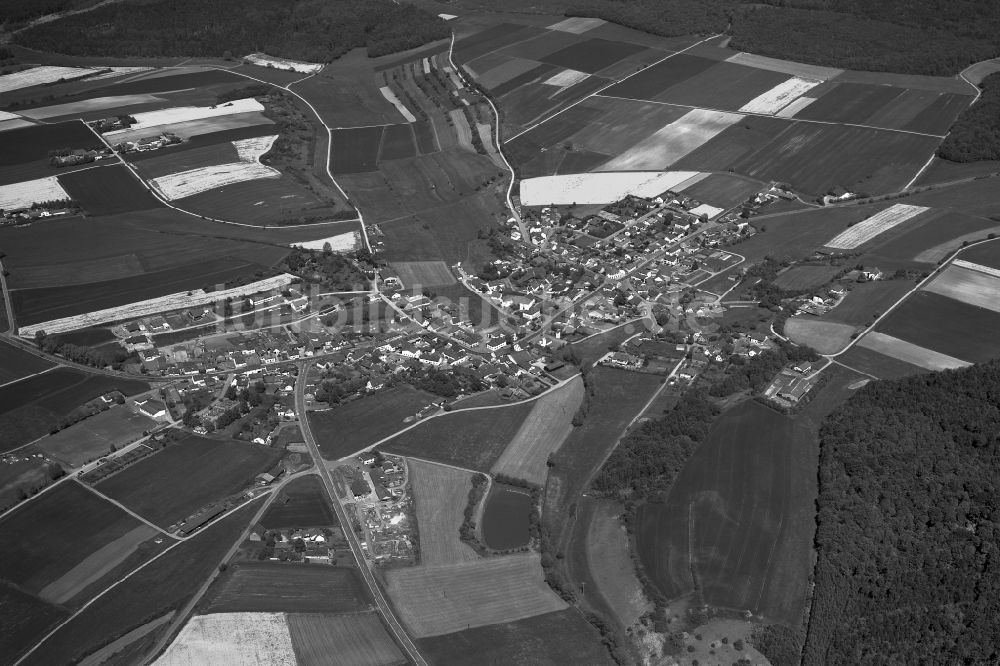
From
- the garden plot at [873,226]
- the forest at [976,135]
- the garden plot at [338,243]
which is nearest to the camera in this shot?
the garden plot at [873,226]

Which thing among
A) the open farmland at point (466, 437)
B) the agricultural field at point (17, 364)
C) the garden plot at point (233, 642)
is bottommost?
the garden plot at point (233, 642)

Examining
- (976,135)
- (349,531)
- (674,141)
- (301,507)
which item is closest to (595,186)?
(674,141)

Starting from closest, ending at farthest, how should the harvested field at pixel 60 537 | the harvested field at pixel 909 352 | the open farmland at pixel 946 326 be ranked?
the harvested field at pixel 60 537 → the harvested field at pixel 909 352 → the open farmland at pixel 946 326

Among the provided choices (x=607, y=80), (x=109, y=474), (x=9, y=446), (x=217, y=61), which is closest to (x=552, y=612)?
(x=109, y=474)

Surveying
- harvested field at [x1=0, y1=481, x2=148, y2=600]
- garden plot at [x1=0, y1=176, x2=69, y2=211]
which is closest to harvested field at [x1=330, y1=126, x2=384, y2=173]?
garden plot at [x1=0, y1=176, x2=69, y2=211]

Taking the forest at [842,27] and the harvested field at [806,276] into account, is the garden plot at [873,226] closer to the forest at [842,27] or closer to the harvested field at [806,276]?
the harvested field at [806,276]

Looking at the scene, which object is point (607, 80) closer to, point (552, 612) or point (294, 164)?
point (294, 164)

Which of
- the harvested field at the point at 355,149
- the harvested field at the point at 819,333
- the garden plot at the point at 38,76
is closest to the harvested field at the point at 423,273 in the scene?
the harvested field at the point at 355,149
